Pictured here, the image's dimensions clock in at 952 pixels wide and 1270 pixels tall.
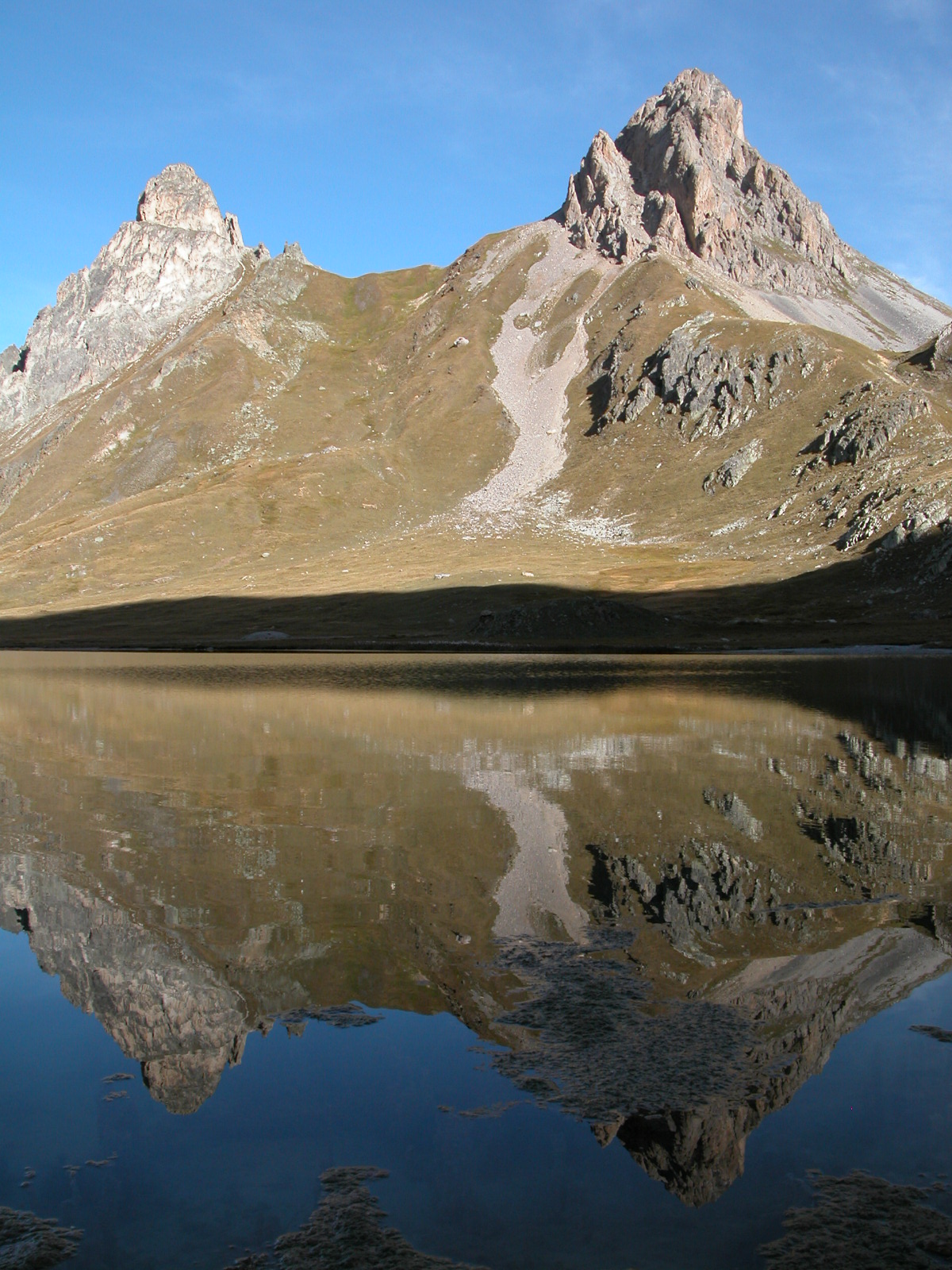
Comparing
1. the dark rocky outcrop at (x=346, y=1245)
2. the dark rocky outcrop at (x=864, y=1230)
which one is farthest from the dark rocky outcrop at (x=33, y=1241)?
the dark rocky outcrop at (x=864, y=1230)

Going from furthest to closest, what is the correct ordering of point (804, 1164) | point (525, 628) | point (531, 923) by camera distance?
point (525, 628), point (531, 923), point (804, 1164)

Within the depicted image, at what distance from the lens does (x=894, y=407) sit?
578 ft

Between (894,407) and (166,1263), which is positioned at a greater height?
(894,407)

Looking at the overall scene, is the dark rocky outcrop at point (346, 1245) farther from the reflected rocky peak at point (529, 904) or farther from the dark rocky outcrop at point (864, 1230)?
the dark rocky outcrop at point (864, 1230)

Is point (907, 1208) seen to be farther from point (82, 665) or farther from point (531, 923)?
point (82, 665)

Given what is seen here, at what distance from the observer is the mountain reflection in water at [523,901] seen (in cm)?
1077

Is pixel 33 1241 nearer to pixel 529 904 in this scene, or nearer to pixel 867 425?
pixel 529 904

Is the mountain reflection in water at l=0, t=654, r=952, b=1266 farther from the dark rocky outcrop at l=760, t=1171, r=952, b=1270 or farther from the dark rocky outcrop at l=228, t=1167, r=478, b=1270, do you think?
the dark rocky outcrop at l=760, t=1171, r=952, b=1270

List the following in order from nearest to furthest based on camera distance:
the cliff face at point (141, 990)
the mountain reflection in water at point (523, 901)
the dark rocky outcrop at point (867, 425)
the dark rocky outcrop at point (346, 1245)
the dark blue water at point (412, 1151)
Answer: the dark rocky outcrop at point (346, 1245) → the dark blue water at point (412, 1151) → the mountain reflection in water at point (523, 901) → the cliff face at point (141, 990) → the dark rocky outcrop at point (867, 425)

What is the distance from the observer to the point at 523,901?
16.7 metres

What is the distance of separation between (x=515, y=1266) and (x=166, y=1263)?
277 cm

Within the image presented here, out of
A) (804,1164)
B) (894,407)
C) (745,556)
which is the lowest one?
(804,1164)

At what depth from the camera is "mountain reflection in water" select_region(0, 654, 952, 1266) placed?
10773 millimetres

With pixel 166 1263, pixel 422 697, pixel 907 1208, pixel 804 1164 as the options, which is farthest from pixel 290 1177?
pixel 422 697
